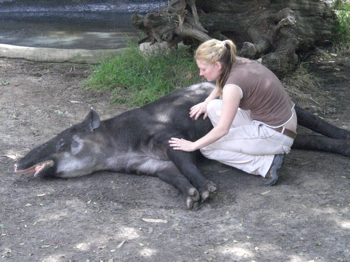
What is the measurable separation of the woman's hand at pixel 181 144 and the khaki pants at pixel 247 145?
340 mm

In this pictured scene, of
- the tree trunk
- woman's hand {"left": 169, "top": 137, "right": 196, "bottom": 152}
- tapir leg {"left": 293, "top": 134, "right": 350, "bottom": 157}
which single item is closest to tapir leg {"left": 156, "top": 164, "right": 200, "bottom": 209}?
woman's hand {"left": 169, "top": 137, "right": 196, "bottom": 152}

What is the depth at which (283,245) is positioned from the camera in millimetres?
3189

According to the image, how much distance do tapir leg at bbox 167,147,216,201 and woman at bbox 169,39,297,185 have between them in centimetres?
11

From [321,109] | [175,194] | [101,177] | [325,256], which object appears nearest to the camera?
[325,256]

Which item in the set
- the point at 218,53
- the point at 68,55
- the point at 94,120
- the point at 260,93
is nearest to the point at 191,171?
the point at 260,93

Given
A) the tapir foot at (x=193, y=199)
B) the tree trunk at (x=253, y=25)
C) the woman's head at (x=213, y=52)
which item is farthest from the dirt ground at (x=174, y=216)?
the tree trunk at (x=253, y=25)

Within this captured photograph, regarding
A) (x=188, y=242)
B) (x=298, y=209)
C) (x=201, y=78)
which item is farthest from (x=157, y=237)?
(x=201, y=78)

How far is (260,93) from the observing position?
3.90m

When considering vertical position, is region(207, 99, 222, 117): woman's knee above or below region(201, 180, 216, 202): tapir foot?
above

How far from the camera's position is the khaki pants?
4121mm

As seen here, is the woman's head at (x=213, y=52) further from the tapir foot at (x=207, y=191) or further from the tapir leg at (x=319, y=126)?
the tapir leg at (x=319, y=126)

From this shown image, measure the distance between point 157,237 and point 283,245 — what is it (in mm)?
997

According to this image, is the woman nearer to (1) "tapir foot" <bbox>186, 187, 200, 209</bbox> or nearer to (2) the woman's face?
(2) the woman's face

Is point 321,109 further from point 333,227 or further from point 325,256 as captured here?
point 325,256
